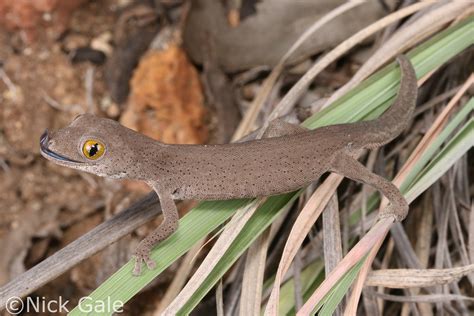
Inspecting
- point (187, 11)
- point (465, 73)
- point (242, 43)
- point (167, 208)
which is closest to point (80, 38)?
point (187, 11)

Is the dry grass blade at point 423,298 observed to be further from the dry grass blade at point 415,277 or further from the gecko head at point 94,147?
the gecko head at point 94,147

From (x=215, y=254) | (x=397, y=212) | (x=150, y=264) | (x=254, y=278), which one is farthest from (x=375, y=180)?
(x=150, y=264)

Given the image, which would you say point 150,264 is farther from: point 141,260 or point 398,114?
point 398,114

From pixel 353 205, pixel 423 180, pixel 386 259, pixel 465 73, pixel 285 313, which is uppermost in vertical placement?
pixel 465 73

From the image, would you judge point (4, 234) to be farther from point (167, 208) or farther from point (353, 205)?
point (353, 205)

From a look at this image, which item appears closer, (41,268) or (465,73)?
(41,268)

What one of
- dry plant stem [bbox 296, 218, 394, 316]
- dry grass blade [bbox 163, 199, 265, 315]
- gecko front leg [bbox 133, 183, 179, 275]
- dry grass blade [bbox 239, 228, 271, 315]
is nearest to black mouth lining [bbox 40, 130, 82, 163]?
gecko front leg [bbox 133, 183, 179, 275]

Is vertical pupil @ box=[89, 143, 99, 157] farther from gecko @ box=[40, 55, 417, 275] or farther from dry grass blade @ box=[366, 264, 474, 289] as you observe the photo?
dry grass blade @ box=[366, 264, 474, 289]

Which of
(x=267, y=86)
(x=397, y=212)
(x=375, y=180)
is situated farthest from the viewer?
(x=267, y=86)
